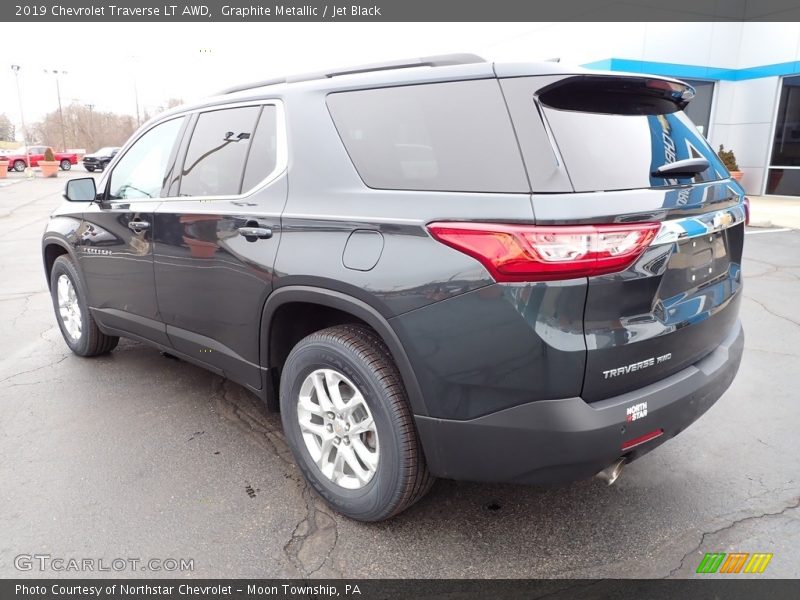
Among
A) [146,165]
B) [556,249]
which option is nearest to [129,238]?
[146,165]

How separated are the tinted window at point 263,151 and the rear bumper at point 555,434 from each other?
1.45m

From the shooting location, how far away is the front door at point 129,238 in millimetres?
3594

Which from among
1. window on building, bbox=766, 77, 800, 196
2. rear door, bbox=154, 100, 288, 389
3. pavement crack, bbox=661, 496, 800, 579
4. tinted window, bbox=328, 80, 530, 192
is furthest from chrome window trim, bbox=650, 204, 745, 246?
window on building, bbox=766, 77, 800, 196

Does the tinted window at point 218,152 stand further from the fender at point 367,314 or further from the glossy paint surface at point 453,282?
the fender at point 367,314

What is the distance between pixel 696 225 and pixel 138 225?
3.00 meters

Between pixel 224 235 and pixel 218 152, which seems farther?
pixel 218 152

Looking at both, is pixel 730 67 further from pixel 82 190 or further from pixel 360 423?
pixel 360 423

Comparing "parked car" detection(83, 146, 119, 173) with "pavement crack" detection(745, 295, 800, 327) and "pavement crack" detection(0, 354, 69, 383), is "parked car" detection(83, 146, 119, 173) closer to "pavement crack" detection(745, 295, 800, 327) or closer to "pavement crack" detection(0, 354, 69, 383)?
"pavement crack" detection(0, 354, 69, 383)

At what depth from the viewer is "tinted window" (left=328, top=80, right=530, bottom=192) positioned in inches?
81.7

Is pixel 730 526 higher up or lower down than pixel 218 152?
lower down

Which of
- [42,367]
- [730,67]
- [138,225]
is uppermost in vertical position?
[730,67]

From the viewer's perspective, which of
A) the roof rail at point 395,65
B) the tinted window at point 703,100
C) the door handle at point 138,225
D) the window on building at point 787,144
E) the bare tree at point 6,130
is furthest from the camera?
the bare tree at point 6,130

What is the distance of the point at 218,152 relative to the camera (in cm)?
322

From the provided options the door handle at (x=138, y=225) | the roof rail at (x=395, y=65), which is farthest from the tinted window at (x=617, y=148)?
the door handle at (x=138, y=225)
